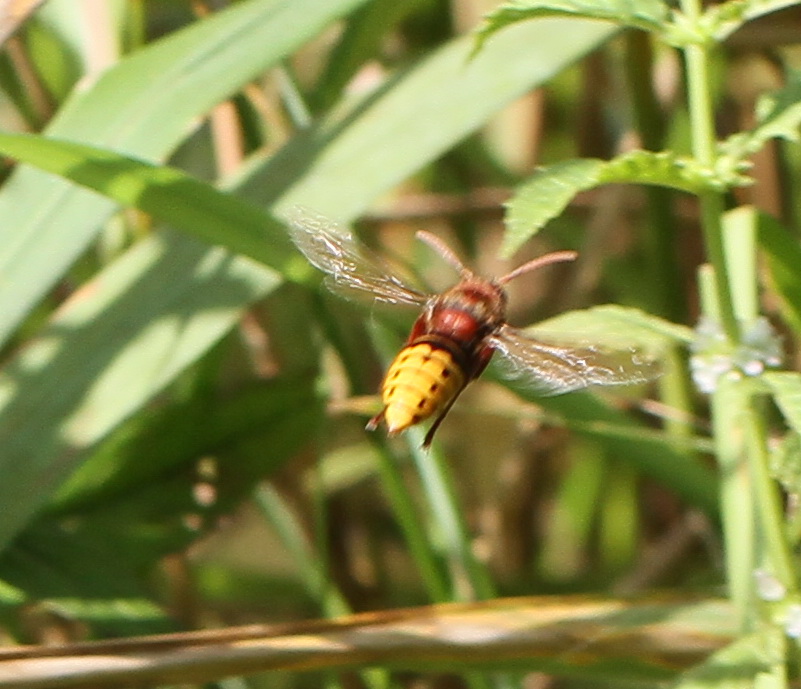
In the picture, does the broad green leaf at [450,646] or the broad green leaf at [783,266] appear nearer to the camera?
the broad green leaf at [450,646]

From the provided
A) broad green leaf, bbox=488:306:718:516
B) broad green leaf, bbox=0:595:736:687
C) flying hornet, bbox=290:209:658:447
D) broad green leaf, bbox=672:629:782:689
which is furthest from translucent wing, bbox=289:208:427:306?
broad green leaf, bbox=672:629:782:689

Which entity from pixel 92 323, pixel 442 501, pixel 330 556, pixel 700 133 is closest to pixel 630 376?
pixel 700 133

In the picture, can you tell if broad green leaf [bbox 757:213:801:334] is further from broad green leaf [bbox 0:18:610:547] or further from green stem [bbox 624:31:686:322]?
green stem [bbox 624:31:686:322]

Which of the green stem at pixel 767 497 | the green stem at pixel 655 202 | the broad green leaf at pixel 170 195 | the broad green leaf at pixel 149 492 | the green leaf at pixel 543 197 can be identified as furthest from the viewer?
the green stem at pixel 655 202

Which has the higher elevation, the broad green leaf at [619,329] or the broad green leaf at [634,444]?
the broad green leaf at [619,329]

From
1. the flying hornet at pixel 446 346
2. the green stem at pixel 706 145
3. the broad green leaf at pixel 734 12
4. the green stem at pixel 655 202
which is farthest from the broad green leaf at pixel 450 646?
the green stem at pixel 655 202

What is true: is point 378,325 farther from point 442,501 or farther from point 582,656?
point 582,656

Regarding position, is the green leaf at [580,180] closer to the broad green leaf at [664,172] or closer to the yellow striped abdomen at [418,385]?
the broad green leaf at [664,172]
